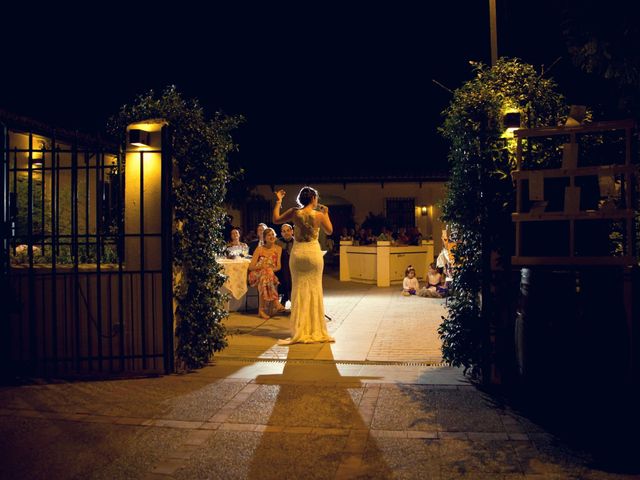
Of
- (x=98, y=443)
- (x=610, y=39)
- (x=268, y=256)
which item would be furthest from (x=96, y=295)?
(x=610, y=39)

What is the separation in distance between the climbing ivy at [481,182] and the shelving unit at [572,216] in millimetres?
308

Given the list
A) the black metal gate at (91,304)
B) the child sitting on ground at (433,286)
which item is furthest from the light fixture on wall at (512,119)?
the child sitting on ground at (433,286)

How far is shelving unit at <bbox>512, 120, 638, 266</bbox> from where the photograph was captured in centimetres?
513

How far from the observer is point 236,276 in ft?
35.8

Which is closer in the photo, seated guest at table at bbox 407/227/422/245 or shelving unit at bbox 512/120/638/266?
shelving unit at bbox 512/120/638/266

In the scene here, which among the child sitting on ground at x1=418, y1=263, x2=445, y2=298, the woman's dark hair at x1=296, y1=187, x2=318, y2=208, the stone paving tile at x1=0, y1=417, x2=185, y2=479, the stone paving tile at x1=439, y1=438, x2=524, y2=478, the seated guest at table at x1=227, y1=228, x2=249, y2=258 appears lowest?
the stone paving tile at x1=0, y1=417, x2=185, y2=479

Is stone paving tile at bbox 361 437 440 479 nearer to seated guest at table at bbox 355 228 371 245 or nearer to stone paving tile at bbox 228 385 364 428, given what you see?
stone paving tile at bbox 228 385 364 428

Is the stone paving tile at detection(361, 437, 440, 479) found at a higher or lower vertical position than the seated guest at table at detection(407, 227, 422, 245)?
lower

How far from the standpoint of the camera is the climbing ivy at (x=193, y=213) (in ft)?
21.9

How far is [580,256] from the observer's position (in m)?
5.23

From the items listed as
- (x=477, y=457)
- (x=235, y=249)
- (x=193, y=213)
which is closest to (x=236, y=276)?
(x=235, y=249)

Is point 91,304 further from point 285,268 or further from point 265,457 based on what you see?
point 285,268

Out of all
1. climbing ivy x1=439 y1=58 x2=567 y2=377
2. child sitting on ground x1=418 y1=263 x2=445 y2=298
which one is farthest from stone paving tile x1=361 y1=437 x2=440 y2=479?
child sitting on ground x1=418 y1=263 x2=445 y2=298

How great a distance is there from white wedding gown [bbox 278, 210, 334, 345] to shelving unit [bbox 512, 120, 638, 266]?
310cm
